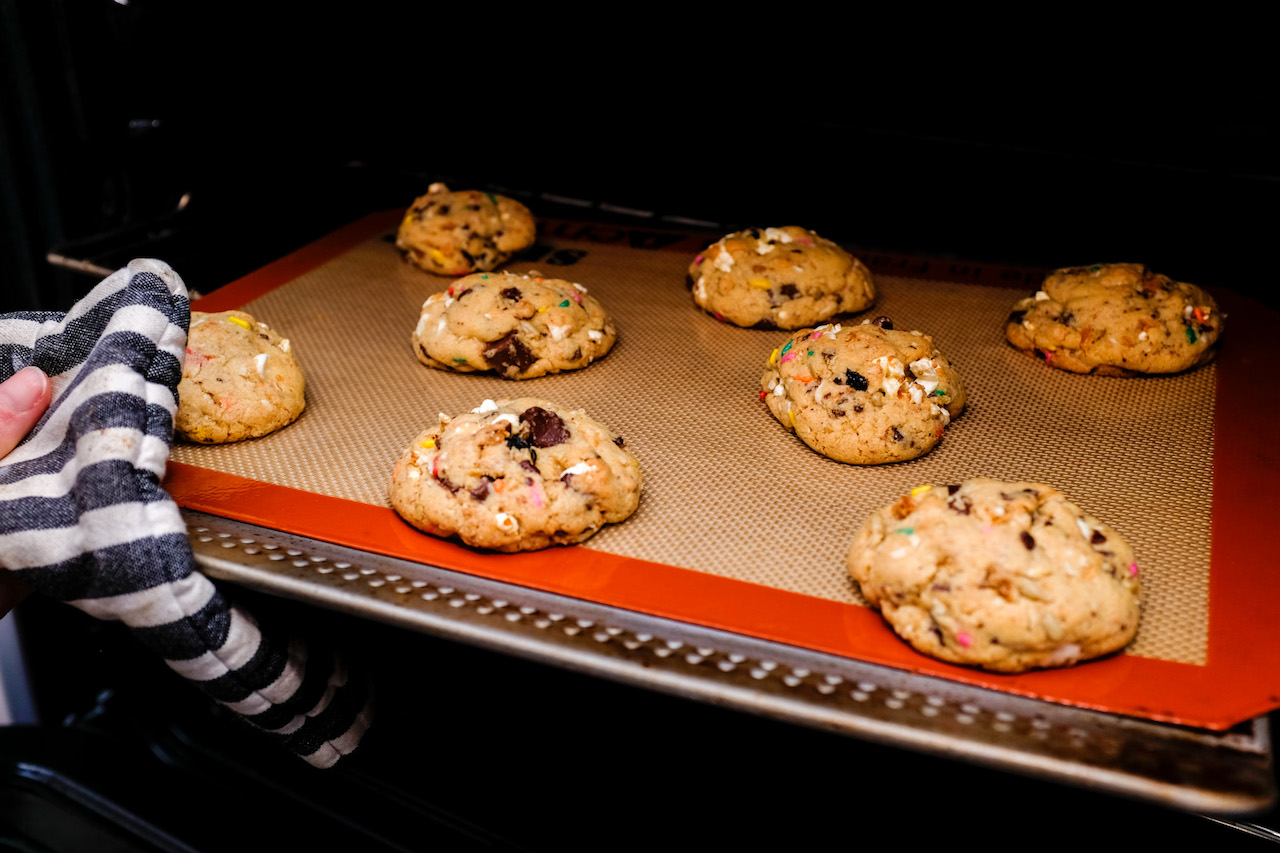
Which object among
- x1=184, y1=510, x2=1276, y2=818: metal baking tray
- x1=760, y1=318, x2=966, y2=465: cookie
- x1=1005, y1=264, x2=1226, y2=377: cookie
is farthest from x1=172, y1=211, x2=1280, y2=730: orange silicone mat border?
x1=760, y1=318, x2=966, y2=465: cookie

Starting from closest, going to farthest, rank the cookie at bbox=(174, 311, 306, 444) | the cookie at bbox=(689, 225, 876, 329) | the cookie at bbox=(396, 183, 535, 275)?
the cookie at bbox=(174, 311, 306, 444), the cookie at bbox=(689, 225, 876, 329), the cookie at bbox=(396, 183, 535, 275)

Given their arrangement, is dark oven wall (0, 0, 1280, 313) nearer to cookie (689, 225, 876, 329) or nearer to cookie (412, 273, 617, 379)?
cookie (689, 225, 876, 329)

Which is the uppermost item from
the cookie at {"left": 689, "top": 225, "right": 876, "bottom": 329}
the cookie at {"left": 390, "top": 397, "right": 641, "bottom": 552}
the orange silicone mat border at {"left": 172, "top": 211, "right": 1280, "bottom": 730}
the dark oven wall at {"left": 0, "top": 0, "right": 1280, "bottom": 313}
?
the dark oven wall at {"left": 0, "top": 0, "right": 1280, "bottom": 313}

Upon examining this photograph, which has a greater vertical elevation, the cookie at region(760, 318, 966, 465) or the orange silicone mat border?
the cookie at region(760, 318, 966, 465)

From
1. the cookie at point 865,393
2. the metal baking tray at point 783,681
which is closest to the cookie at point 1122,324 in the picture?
the cookie at point 865,393

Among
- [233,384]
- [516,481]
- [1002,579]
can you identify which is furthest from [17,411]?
[1002,579]

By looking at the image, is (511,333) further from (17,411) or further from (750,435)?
(17,411)
